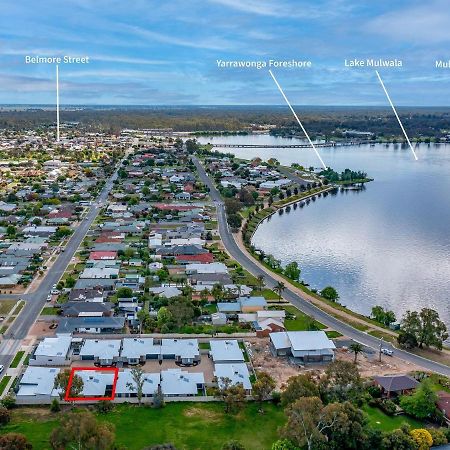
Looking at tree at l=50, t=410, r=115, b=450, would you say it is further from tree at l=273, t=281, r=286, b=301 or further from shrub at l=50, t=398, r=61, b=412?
tree at l=273, t=281, r=286, b=301

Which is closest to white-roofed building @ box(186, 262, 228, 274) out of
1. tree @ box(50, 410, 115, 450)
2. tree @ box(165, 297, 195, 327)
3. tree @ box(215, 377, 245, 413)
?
tree @ box(165, 297, 195, 327)

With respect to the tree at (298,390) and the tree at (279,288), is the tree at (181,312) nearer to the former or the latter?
the tree at (279,288)

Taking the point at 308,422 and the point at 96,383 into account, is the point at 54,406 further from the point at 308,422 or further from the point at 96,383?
the point at 308,422

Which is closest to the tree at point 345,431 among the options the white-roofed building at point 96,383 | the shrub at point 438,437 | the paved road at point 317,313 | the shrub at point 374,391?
the shrub at point 438,437

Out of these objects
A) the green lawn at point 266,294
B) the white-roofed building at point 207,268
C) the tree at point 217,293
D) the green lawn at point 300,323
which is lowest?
the green lawn at point 300,323

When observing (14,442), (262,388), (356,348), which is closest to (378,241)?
(356,348)

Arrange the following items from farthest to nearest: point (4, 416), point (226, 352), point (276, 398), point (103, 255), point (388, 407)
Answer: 1. point (103, 255)
2. point (226, 352)
3. point (276, 398)
4. point (388, 407)
5. point (4, 416)
